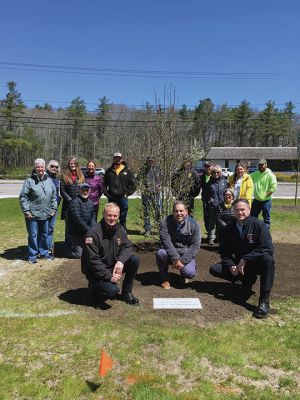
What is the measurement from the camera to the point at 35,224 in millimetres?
7273

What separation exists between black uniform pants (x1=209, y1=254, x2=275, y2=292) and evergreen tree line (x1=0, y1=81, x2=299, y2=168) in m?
49.2

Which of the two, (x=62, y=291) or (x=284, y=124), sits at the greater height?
(x=284, y=124)

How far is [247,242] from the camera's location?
5301 mm

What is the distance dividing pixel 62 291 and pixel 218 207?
3.88 meters

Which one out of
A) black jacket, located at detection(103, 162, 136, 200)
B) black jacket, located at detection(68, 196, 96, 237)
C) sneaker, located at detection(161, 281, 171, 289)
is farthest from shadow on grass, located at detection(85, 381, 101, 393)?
black jacket, located at detection(103, 162, 136, 200)

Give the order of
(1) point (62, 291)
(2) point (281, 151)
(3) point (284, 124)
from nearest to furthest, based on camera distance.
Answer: (1) point (62, 291)
(2) point (281, 151)
(3) point (284, 124)

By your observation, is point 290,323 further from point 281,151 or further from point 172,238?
point 281,151

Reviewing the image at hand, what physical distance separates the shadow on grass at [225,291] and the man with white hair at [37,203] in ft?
9.80

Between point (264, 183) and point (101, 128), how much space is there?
65855 millimetres

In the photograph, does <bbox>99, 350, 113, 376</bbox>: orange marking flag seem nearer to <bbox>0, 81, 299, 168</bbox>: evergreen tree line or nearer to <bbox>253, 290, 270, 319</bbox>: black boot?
<bbox>253, 290, 270, 319</bbox>: black boot

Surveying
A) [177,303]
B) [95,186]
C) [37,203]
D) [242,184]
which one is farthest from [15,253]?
[242,184]

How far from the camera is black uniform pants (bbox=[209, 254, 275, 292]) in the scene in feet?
16.4

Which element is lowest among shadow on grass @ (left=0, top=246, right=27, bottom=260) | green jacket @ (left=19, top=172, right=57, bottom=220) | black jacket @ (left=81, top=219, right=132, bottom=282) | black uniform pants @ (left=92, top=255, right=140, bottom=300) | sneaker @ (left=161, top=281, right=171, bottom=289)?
shadow on grass @ (left=0, top=246, right=27, bottom=260)

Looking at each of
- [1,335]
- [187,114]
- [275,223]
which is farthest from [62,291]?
[187,114]
